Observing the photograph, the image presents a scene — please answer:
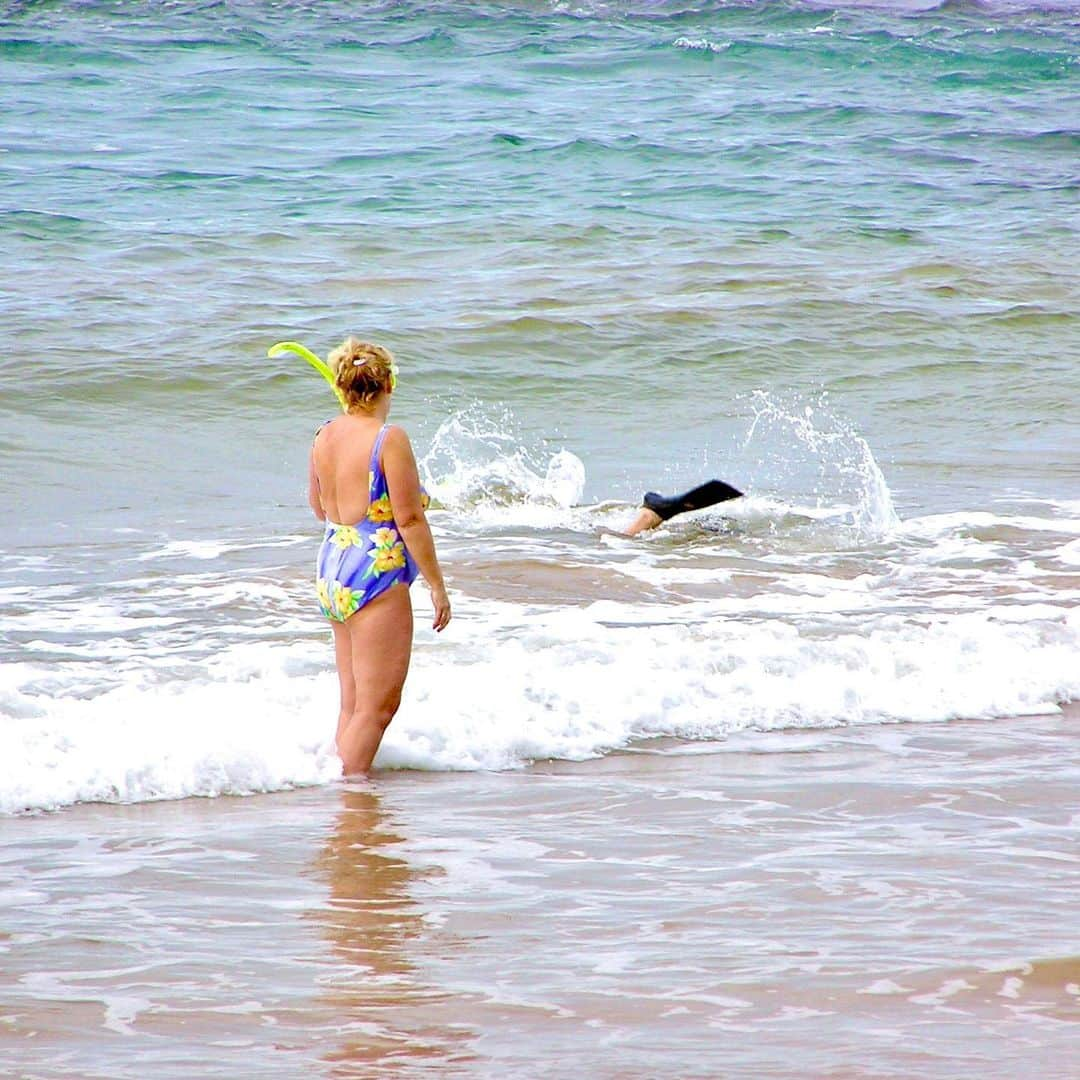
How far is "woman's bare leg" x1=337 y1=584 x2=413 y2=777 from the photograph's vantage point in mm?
5480

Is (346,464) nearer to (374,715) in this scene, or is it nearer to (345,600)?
(345,600)

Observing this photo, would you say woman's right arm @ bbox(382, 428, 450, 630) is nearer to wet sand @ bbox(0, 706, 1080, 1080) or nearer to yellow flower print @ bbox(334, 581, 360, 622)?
yellow flower print @ bbox(334, 581, 360, 622)

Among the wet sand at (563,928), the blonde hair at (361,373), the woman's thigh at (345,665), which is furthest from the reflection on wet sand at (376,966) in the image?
the blonde hair at (361,373)

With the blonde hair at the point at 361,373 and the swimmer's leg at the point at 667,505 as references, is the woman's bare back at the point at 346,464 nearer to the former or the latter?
the blonde hair at the point at 361,373

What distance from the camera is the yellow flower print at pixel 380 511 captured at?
5.41 metres

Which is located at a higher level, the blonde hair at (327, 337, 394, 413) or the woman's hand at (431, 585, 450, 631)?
the blonde hair at (327, 337, 394, 413)

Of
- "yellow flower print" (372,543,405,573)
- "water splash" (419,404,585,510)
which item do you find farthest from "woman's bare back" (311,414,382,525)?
"water splash" (419,404,585,510)

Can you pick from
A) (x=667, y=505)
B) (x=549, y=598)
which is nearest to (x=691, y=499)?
(x=667, y=505)

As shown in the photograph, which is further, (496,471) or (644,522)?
(496,471)

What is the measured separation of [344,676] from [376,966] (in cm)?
202

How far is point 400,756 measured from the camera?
18.9 feet

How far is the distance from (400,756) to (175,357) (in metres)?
9.23

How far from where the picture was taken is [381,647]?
18.0 feet

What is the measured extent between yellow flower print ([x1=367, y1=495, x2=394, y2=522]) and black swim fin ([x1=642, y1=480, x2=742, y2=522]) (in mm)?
4186
